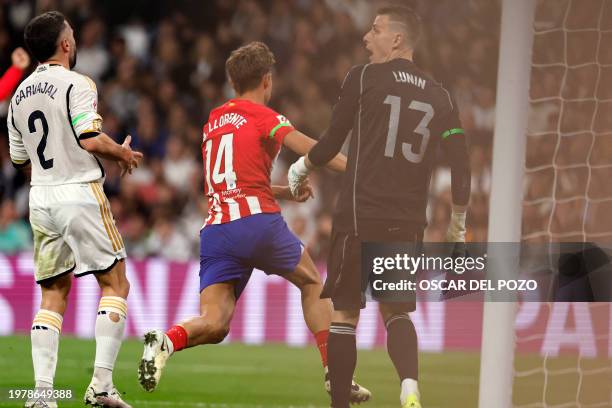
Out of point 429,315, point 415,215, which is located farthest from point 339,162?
point 429,315

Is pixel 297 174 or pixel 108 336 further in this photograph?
pixel 297 174

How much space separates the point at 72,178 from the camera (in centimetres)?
529

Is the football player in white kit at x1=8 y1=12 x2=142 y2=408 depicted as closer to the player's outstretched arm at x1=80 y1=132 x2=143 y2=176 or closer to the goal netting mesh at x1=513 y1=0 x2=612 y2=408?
the player's outstretched arm at x1=80 y1=132 x2=143 y2=176

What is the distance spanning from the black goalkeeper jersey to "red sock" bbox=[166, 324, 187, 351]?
90cm

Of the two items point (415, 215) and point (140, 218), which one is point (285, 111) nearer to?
point (140, 218)

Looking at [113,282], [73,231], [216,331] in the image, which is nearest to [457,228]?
[216,331]

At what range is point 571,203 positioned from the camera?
30.1 ft

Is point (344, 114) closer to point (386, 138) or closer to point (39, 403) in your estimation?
point (386, 138)

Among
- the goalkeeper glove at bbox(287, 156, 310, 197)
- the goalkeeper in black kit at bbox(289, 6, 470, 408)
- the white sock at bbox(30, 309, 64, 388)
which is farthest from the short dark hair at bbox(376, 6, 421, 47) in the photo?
the white sock at bbox(30, 309, 64, 388)

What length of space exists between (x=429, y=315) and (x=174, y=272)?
2335mm

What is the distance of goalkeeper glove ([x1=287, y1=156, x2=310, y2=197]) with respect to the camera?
535cm

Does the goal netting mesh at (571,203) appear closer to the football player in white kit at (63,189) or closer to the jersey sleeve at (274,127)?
the jersey sleeve at (274,127)

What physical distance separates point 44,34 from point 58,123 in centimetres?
43

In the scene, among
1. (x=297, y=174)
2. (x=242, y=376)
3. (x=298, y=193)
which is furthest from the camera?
(x=242, y=376)
